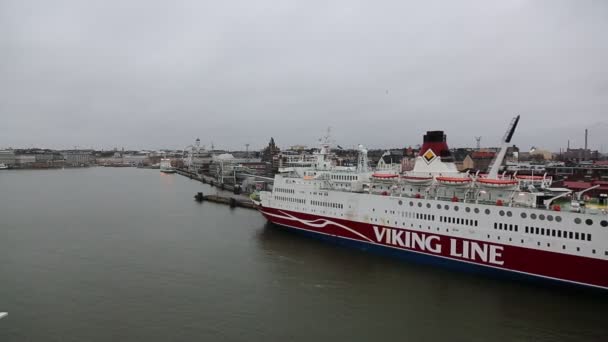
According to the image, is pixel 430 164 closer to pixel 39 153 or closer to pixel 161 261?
A: pixel 161 261

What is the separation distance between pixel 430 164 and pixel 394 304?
6.38 meters

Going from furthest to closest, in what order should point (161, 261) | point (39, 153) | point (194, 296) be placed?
point (39, 153) < point (161, 261) < point (194, 296)

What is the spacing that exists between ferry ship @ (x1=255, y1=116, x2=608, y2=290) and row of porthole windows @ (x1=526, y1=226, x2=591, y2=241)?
22 millimetres

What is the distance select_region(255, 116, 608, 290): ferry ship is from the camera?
935 centimetres

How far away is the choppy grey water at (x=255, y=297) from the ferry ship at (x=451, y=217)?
0.64 metres

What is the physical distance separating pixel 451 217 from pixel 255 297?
679cm

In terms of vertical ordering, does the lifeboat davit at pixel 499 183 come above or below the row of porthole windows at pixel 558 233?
above

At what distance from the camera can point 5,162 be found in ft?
298

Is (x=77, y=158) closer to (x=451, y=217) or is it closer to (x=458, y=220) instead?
(x=451, y=217)

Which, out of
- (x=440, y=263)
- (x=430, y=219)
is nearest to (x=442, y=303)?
(x=440, y=263)

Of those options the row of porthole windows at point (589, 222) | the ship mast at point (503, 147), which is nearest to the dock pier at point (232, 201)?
the ship mast at point (503, 147)

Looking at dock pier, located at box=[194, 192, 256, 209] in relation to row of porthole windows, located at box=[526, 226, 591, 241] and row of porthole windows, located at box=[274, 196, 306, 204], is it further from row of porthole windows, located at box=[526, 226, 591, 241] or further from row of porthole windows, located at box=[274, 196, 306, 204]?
row of porthole windows, located at box=[526, 226, 591, 241]

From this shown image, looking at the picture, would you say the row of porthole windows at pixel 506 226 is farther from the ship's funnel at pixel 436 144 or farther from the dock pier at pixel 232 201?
the dock pier at pixel 232 201

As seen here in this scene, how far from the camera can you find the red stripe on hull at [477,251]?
30.2 ft
